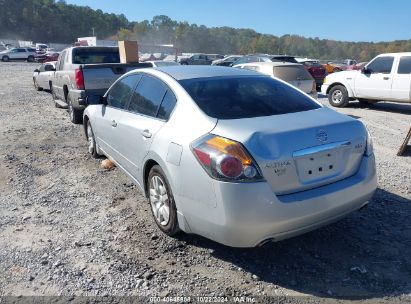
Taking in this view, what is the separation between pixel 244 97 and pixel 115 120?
1828 mm

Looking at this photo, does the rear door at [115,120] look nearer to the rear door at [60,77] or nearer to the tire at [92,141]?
the tire at [92,141]

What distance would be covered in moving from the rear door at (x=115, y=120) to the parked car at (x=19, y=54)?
4958 cm

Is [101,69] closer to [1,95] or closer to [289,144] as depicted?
[289,144]

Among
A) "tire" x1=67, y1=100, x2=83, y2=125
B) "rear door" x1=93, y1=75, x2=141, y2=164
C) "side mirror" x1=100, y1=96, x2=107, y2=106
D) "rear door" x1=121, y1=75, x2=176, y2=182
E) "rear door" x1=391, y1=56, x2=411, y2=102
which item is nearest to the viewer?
"rear door" x1=121, y1=75, x2=176, y2=182

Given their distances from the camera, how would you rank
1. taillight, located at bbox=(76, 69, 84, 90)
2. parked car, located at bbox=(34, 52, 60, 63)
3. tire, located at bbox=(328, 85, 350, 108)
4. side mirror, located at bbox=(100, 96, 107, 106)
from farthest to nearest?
parked car, located at bbox=(34, 52, 60, 63) < tire, located at bbox=(328, 85, 350, 108) < taillight, located at bbox=(76, 69, 84, 90) < side mirror, located at bbox=(100, 96, 107, 106)

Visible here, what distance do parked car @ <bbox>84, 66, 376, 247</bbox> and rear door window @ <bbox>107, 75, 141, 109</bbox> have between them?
0.58 meters

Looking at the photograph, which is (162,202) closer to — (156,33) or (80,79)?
(80,79)

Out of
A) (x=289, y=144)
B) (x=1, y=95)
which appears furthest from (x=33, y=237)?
(x=1, y=95)

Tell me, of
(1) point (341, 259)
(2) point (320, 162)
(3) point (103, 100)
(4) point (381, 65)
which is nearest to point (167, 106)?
(2) point (320, 162)

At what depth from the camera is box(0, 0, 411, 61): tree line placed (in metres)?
112

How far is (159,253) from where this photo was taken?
340cm

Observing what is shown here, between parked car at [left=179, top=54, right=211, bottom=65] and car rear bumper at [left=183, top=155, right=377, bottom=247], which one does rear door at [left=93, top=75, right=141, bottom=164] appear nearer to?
car rear bumper at [left=183, top=155, right=377, bottom=247]

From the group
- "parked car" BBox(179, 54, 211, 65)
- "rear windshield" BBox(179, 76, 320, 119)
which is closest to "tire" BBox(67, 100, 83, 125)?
"rear windshield" BBox(179, 76, 320, 119)

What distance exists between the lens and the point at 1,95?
14.4 meters
